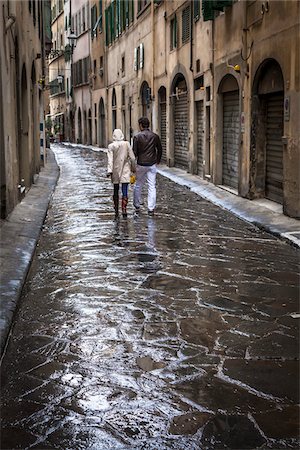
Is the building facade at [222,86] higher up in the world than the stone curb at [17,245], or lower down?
higher up

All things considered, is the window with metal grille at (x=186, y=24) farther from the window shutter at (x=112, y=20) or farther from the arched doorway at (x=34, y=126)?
the window shutter at (x=112, y=20)

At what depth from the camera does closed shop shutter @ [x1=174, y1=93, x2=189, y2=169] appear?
23.1m

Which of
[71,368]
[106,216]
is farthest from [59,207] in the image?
[71,368]

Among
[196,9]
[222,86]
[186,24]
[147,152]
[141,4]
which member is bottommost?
[147,152]

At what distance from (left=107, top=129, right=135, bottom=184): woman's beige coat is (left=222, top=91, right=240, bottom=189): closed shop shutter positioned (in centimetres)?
473

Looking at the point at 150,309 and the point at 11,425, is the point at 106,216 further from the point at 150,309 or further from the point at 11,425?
the point at 11,425

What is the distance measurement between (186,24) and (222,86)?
206 inches

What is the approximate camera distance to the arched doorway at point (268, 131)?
1315 cm

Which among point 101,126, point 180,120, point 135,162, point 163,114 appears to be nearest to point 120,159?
point 135,162

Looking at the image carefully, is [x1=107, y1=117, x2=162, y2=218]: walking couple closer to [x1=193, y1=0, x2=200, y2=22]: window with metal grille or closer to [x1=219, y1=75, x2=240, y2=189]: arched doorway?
[x1=219, y1=75, x2=240, y2=189]: arched doorway

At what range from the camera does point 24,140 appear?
15.7 m

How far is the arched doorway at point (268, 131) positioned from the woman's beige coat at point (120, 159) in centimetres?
313

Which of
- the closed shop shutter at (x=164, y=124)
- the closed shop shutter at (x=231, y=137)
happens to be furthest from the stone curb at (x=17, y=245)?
the closed shop shutter at (x=164, y=124)

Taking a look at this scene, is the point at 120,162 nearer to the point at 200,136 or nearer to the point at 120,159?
the point at 120,159
